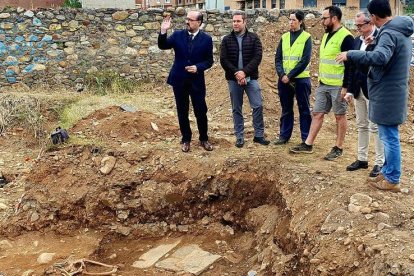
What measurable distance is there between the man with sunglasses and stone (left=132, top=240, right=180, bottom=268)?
245cm

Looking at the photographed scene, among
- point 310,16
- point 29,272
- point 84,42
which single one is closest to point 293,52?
point 29,272

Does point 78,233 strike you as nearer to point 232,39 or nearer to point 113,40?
point 232,39

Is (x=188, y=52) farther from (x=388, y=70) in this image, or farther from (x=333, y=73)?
(x=388, y=70)

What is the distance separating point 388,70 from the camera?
4023 mm

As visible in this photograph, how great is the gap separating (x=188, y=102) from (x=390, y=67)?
2.56 metres

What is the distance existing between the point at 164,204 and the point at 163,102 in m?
3.46

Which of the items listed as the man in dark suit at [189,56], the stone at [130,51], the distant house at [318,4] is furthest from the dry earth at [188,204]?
the distant house at [318,4]

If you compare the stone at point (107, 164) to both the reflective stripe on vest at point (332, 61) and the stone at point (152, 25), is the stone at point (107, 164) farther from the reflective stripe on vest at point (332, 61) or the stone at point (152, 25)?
the stone at point (152, 25)

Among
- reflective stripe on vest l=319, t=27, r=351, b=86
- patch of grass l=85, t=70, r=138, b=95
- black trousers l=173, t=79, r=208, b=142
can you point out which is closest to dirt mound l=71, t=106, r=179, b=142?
black trousers l=173, t=79, r=208, b=142

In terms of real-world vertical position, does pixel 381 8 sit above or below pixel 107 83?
above

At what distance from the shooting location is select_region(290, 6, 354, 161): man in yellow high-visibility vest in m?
5.02

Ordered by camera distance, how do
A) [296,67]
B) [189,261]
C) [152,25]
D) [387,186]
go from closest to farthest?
[387,186]
[189,261]
[296,67]
[152,25]

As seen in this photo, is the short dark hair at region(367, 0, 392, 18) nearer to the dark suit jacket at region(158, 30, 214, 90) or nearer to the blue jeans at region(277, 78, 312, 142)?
the blue jeans at region(277, 78, 312, 142)

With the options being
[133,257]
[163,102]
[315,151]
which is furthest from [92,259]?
A: [163,102]
